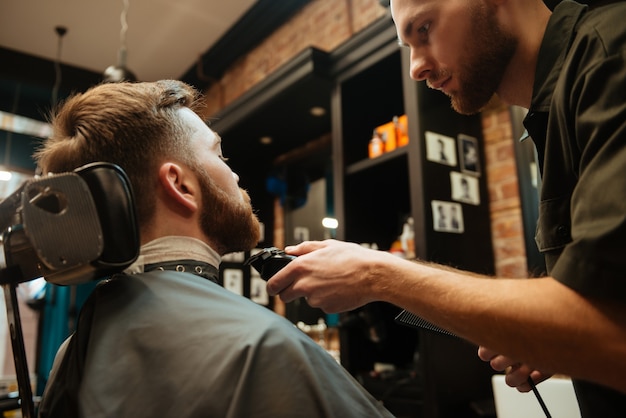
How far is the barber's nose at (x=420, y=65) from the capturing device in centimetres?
140

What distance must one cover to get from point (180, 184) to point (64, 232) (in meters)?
0.52

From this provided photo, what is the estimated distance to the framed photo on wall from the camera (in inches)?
100.0

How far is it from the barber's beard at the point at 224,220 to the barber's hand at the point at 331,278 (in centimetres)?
28

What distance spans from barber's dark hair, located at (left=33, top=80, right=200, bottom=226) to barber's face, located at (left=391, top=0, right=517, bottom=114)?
2.27ft

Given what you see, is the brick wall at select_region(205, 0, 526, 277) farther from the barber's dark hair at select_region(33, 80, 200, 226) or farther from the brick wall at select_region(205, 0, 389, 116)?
the barber's dark hair at select_region(33, 80, 200, 226)

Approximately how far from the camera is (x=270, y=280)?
1093 millimetres

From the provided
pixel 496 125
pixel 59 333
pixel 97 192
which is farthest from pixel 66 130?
pixel 59 333

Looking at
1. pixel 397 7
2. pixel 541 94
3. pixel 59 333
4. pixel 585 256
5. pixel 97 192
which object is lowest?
pixel 59 333

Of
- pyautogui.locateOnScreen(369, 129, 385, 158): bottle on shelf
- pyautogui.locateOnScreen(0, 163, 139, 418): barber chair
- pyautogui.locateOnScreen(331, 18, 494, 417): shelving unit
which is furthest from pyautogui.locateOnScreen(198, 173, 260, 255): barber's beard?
pyautogui.locateOnScreen(369, 129, 385, 158): bottle on shelf

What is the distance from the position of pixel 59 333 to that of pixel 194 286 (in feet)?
14.1

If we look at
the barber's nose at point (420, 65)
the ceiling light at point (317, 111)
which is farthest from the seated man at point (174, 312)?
the ceiling light at point (317, 111)

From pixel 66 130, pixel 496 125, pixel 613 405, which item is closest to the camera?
pixel 613 405

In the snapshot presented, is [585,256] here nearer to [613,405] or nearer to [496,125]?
[613,405]

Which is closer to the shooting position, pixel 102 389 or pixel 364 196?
pixel 102 389
